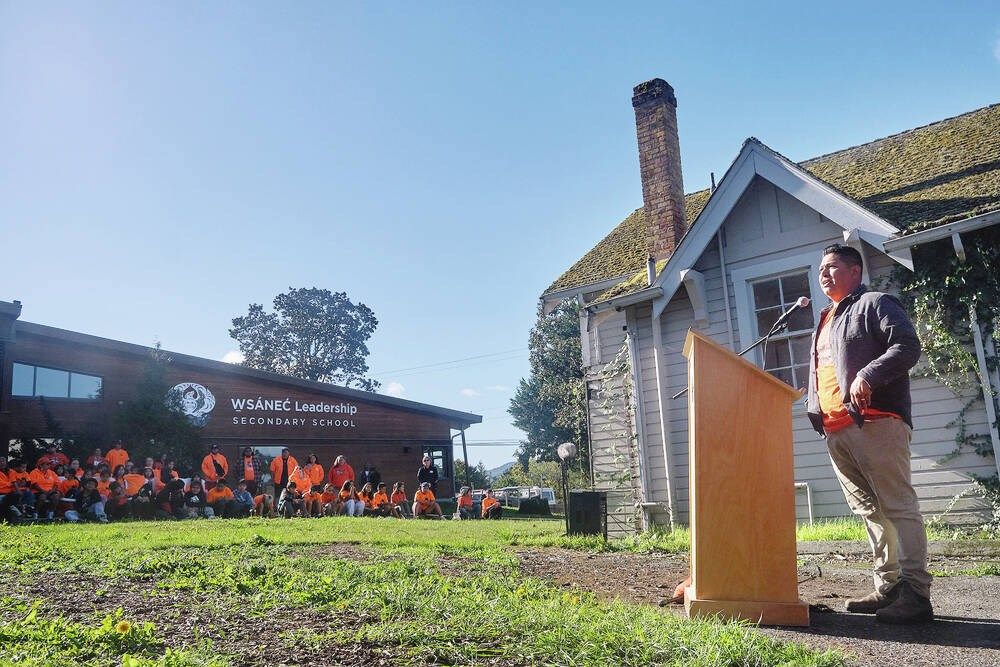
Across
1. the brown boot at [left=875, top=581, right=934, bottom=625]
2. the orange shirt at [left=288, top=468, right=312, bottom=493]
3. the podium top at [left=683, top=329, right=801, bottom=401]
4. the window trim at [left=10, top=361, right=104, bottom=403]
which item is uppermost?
the window trim at [left=10, top=361, right=104, bottom=403]

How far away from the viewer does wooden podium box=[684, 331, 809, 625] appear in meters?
3.75

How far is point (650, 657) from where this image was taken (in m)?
2.93

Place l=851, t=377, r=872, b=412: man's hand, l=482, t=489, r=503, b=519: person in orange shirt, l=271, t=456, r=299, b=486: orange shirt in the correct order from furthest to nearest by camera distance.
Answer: l=482, t=489, r=503, b=519: person in orange shirt, l=271, t=456, r=299, b=486: orange shirt, l=851, t=377, r=872, b=412: man's hand

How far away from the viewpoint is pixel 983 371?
8.56 m

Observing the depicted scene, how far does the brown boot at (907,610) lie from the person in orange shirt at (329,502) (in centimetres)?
1509

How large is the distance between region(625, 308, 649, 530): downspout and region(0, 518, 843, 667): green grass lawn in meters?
5.23

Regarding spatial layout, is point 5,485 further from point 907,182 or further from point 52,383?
point 907,182

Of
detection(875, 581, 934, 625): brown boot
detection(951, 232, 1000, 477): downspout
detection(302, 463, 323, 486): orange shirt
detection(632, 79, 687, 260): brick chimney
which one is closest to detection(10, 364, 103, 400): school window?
detection(302, 463, 323, 486): orange shirt

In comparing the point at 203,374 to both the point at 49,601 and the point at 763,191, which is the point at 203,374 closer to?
the point at 763,191

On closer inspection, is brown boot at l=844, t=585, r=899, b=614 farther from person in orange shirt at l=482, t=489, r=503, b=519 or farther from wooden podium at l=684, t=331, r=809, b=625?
person in orange shirt at l=482, t=489, r=503, b=519

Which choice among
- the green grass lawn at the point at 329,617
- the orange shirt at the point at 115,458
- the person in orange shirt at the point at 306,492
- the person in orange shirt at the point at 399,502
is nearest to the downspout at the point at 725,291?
the green grass lawn at the point at 329,617

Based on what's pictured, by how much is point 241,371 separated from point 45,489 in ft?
34.8

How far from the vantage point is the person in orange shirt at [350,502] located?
1786cm

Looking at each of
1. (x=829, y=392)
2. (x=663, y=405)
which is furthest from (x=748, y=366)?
(x=663, y=405)
